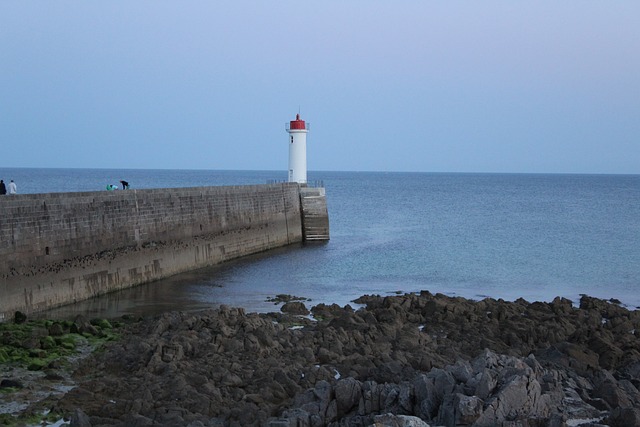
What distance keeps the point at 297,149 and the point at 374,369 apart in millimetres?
23498

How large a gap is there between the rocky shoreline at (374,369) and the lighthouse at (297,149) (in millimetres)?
16474

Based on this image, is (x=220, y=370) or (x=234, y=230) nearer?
(x=220, y=370)

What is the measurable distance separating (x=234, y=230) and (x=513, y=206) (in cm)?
3980

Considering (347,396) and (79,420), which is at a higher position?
(347,396)

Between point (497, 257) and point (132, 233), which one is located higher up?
point (132, 233)

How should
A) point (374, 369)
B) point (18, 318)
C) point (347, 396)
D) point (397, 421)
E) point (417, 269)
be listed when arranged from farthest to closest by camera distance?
point (417, 269) → point (18, 318) → point (374, 369) → point (347, 396) → point (397, 421)

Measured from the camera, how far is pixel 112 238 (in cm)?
1800

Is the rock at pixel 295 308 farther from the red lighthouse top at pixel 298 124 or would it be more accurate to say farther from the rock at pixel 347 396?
the red lighthouse top at pixel 298 124

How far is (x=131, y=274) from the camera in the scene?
18.5m

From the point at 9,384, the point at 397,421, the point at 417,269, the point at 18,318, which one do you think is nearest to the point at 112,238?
the point at 18,318

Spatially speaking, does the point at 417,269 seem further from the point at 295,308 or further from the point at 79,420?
the point at 79,420

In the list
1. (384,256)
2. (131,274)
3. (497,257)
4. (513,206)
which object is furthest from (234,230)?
(513,206)

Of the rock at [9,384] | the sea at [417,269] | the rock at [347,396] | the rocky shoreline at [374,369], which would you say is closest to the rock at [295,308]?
the rocky shoreline at [374,369]

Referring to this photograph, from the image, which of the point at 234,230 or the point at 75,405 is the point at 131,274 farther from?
the point at 75,405
